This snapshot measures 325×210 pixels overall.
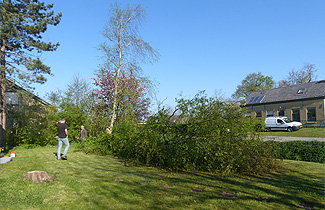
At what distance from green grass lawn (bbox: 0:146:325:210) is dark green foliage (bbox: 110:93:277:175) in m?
0.48

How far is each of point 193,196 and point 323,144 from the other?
773cm

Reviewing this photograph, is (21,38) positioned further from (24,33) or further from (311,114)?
(311,114)

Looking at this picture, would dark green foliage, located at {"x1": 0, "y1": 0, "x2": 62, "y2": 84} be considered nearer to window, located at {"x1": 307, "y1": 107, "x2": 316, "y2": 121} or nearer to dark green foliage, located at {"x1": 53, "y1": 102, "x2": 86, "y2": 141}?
dark green foliage, located at {"x1": 53, "y1": 102, "x2": 86, "y2": 141}

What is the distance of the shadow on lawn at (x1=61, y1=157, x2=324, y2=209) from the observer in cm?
427

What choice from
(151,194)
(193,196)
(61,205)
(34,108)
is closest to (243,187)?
(193,196)

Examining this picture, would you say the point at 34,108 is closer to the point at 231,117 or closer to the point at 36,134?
the point at 36,134

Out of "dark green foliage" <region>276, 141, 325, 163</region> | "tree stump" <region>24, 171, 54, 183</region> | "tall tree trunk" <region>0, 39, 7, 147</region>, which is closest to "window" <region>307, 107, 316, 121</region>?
"dark green foliage" <region>276, 141, 325, 163</region>

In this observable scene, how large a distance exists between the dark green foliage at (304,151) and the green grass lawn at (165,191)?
103 inches

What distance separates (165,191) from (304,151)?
7411mm

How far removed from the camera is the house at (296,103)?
28.1m

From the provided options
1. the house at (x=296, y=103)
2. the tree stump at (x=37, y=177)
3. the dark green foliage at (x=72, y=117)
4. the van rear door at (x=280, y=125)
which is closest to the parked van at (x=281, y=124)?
the van rear door at (x=280, y=125)

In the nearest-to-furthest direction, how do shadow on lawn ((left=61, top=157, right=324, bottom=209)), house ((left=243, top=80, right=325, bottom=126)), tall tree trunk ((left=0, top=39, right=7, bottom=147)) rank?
shadow on lawn ((left=61, top=157, right=324, bottom=209)), tall tree trunk ((left=0, top=39, right=7, bottom=147)), house ((left=243, top=80, right=325, bottom=126))

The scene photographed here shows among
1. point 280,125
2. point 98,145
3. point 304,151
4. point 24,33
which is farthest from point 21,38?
point 280,125

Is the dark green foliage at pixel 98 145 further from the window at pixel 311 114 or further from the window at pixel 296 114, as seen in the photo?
the window at pixel 296 114
